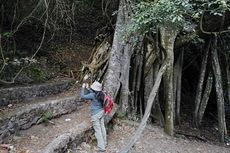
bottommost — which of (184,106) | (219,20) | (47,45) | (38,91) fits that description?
(184,106)

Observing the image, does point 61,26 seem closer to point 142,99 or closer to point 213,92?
point 142,99

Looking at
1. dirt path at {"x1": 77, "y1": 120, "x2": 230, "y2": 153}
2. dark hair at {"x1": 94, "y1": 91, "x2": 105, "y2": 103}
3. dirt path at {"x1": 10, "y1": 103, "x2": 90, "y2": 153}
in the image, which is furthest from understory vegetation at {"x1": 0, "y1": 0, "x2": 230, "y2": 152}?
dirt path at {"x1": 10, "y1": 103, "x2": 90, "y2": 153}

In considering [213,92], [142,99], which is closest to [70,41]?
[142,99]

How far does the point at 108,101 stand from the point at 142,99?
10.5 feet

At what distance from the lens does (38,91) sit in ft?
32.8

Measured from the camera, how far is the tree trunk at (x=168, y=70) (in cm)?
977

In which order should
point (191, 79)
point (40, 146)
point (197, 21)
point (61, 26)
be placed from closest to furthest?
point (40, 146) → point (197, 21) → point (61, 26) → point (191, 79)

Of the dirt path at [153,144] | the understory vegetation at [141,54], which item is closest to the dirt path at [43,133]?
the dirt path at [153,144]

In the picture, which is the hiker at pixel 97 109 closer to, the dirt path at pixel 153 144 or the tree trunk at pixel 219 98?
the dirt path at pixel 153 144

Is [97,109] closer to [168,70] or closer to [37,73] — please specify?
[168,70]

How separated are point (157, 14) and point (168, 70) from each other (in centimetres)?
209

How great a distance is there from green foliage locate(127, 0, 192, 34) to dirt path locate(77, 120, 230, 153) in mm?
2357

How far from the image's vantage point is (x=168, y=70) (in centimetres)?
995

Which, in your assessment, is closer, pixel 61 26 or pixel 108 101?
pixel 108 101
